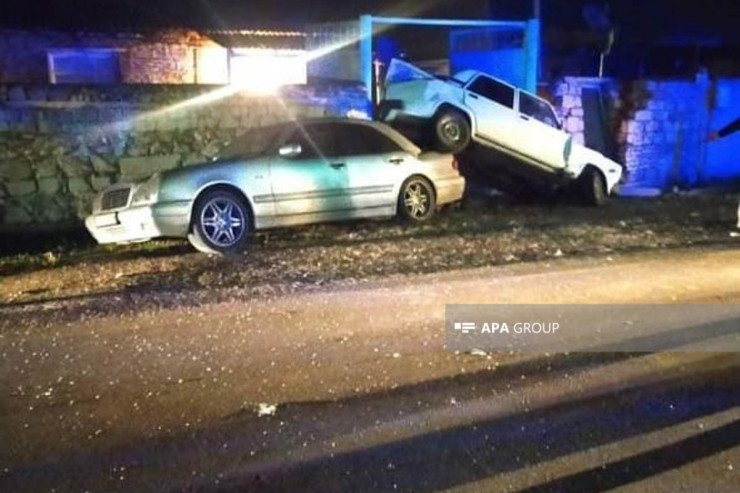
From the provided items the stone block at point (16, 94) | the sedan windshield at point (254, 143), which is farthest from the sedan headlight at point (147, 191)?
the stone block at point (16, 94)

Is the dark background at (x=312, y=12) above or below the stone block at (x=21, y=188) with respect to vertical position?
above

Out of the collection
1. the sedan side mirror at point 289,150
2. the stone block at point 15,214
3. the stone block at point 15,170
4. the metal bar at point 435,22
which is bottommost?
the stone block at point 15,214

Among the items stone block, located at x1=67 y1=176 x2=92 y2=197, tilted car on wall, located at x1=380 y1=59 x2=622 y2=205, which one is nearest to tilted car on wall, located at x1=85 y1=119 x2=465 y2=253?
tilted car on wall, located at x1=380 y1=59 x2=622 y2=205

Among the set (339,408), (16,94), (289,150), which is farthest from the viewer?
(16,94)

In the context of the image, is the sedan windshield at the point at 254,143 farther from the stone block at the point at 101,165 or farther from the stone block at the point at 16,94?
the stone block at the point at 16,94

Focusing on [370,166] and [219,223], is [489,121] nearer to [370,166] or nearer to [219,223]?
[370,166]

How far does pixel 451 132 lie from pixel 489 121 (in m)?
0.74

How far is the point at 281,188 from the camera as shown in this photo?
923 centimetres

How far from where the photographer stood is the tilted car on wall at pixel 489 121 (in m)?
12.0

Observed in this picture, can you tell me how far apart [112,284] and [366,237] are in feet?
11.3

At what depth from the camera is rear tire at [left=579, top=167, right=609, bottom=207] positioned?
43.1 ft

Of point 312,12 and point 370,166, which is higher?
point 312,12

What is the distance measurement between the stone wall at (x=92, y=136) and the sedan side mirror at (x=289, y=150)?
269cm

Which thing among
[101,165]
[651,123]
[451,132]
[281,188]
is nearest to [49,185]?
[101,165]
